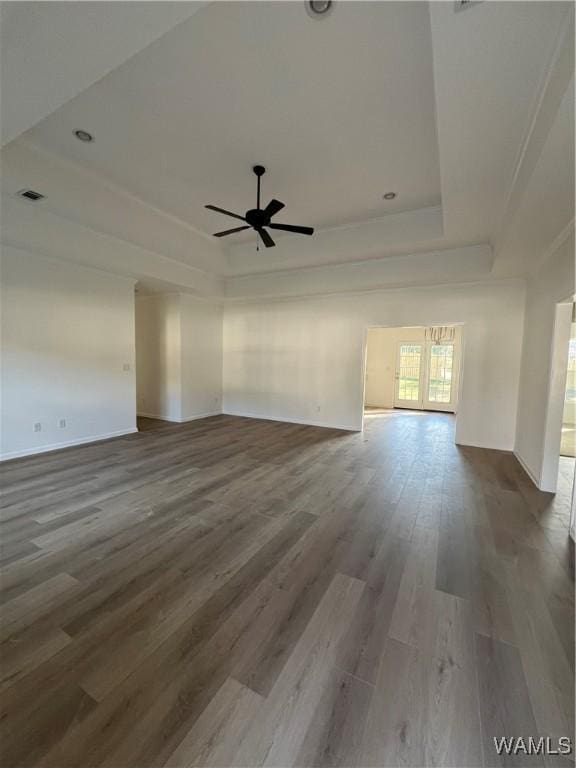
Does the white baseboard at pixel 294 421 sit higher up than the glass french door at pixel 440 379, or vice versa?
the glass french door at pixel 440 379

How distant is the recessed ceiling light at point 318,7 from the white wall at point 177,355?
17.4ft

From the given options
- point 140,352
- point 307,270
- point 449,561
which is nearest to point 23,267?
point 140,352

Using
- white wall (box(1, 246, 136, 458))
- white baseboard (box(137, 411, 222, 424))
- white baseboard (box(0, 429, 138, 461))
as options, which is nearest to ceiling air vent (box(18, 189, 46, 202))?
white wall (box(1, 246, 136, 458))

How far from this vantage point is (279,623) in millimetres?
1688

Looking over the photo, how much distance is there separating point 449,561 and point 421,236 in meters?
4.13

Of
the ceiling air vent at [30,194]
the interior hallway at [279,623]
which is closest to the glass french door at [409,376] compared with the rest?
the interior hallway at [279,623]

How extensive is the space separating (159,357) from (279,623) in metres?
6.31

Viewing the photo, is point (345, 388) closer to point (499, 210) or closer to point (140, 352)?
point (499, 210)

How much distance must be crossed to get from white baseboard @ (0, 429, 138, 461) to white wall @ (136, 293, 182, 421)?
1258 millimetres

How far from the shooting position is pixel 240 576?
2.05 metres

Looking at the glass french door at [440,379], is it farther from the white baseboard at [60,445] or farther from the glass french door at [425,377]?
the white baseboard at [60,445]

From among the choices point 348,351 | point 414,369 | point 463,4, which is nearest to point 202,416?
point 348,351

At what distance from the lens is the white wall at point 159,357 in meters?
6.68

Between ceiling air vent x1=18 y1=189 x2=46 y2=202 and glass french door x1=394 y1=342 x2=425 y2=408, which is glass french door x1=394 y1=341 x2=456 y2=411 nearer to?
glass french door x1=394 y1=342 x2=425 y2=408
